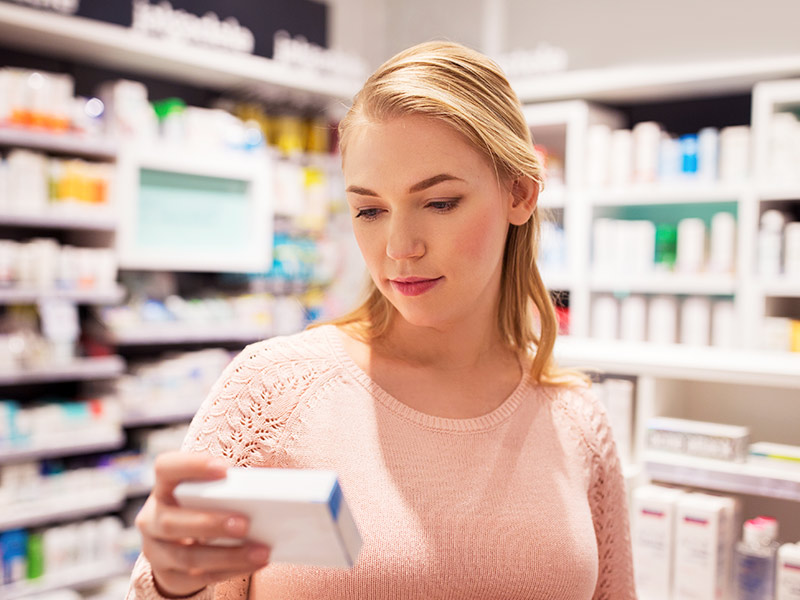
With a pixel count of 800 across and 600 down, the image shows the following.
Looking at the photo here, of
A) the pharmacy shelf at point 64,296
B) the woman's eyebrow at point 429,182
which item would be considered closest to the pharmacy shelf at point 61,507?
the pharmacy shelf at point 64,296

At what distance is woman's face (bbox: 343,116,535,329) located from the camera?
119 cm

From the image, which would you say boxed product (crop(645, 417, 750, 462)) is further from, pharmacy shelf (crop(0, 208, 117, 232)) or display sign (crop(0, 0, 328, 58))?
display sign (crop(0, 0, 328, 58))

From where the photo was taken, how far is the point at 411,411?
4.20 feet

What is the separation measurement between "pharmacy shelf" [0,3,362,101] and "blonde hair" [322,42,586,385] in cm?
272

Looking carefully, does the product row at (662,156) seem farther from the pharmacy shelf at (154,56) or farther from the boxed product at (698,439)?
the boxed product at (698,439)

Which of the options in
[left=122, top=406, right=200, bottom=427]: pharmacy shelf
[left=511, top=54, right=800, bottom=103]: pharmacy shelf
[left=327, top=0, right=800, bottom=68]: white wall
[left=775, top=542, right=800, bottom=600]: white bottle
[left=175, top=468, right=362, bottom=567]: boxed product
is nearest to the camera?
[left=175, top=468, right=362, bottom=567]: boxed product

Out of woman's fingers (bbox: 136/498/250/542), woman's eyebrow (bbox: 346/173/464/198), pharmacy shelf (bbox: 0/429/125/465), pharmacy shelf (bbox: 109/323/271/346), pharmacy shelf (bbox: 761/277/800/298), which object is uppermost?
woman's eyebrow (bbox: 346/173/464/198)

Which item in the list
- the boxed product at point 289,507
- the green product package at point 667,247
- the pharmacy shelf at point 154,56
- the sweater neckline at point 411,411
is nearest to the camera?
the boxed product at point 289,507

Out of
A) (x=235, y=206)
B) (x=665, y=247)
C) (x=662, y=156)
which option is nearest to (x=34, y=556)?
(x=235, y=206)

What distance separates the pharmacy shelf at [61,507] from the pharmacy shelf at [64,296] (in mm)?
906

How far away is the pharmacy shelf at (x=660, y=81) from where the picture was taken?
150 inches

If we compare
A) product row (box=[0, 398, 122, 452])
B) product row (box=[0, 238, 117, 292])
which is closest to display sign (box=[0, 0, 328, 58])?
product row (box=[0, 238, 117, 292])

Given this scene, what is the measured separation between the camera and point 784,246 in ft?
12.4

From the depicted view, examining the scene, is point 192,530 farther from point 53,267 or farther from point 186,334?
point 186,334
